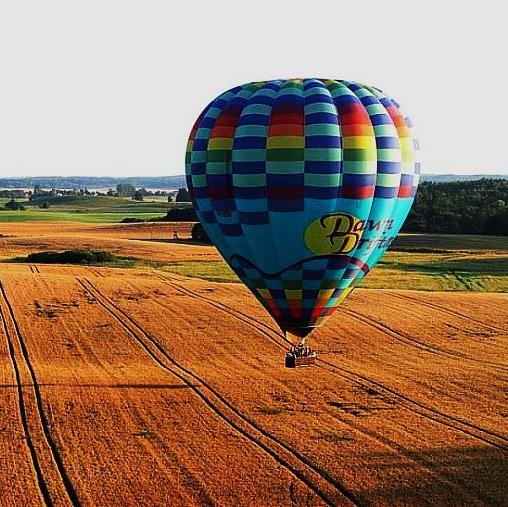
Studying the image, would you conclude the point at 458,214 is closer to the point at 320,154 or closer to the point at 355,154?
the point at 355,154

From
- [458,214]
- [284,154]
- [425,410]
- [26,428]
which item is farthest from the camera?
[458,214]

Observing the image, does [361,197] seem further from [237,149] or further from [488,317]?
[488,317]

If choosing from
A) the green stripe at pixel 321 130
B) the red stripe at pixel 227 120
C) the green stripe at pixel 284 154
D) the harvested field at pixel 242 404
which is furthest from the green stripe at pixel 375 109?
the harvested field at pixel 242 404

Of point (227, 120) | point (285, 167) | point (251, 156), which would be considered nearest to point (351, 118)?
point (285, 167)

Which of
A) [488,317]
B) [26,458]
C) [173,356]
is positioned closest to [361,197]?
[26,458]

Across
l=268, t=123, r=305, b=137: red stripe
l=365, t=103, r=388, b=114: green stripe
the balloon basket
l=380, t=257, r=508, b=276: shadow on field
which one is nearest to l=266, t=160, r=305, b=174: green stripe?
l=268, t=123, r=305, b=137: red stripe

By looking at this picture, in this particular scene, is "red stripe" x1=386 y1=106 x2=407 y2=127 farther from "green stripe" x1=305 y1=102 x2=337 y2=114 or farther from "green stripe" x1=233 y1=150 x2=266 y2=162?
"green stripe" x1=233 y1=150 x2=266 y2=162

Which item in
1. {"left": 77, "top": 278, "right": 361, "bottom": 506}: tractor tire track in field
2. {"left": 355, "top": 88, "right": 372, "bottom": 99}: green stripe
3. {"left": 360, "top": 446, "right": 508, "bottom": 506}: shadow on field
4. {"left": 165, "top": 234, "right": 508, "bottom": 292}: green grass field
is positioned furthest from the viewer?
{"left": 165, "top": 234, "right": 508, "bottom": 292}: green grass field

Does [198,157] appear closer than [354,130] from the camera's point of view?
No
